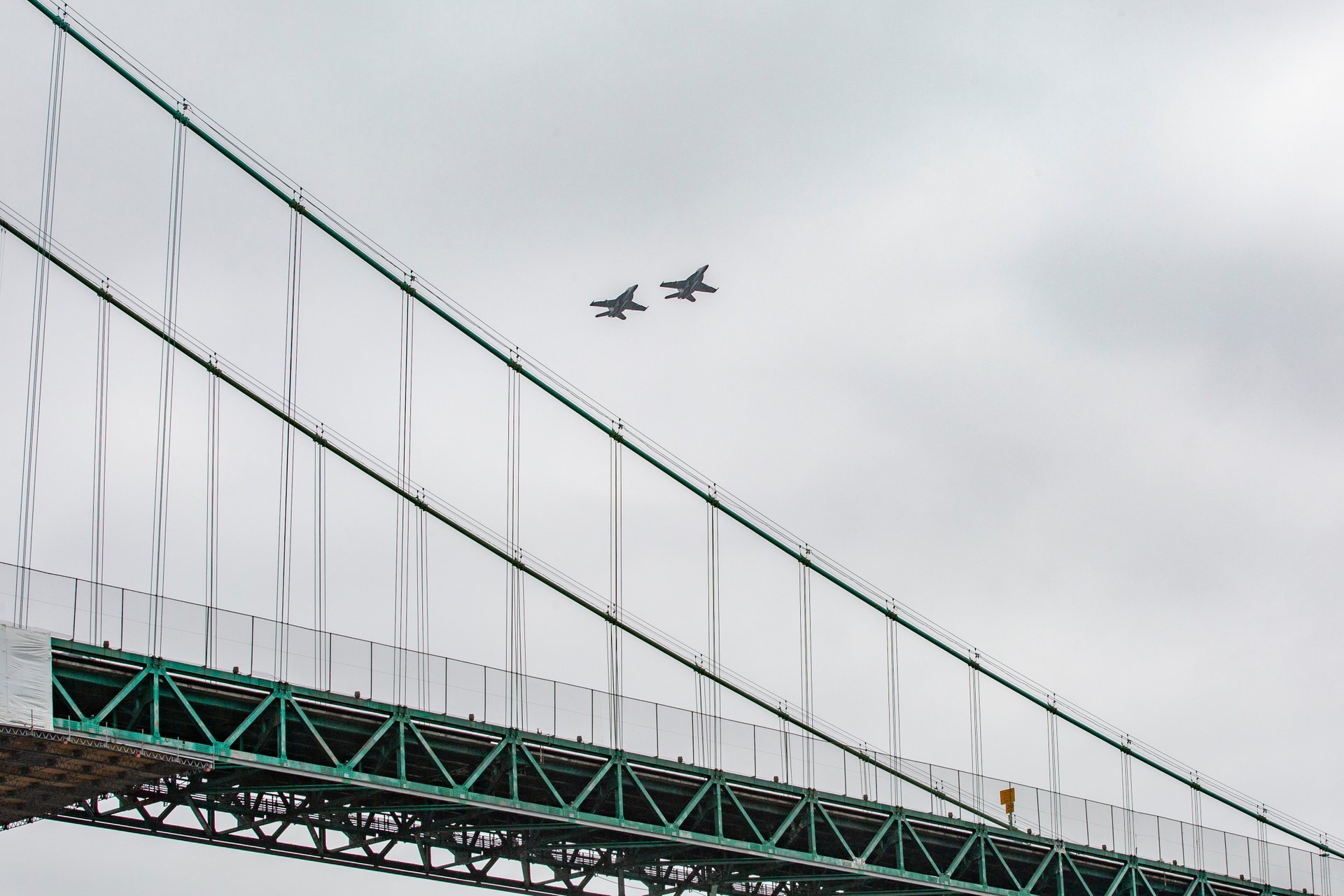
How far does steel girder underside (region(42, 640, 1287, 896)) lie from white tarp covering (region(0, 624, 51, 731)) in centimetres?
90

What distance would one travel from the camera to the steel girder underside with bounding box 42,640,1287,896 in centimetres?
5650

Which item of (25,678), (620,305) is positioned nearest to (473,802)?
(25,678)

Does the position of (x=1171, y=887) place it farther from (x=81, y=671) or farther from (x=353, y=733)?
(x=81, y=671)

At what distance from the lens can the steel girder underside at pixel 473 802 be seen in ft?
185

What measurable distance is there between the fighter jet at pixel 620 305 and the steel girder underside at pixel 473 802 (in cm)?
2592

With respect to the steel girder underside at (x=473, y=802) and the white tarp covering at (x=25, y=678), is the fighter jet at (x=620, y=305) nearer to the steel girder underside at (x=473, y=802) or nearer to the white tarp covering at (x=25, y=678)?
the steel girder underside at (x=473, y=802)

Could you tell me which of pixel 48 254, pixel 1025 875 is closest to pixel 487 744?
pixel 48 254

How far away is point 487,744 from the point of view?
6316cm

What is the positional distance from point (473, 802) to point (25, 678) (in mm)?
13846

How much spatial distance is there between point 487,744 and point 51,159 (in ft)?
76.4

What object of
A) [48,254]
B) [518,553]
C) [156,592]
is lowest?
[156,592]

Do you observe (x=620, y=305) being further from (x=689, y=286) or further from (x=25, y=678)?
(x=25, y=678)

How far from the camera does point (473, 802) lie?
2393 inches

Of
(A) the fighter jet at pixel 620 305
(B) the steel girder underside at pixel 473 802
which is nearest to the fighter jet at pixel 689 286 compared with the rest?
(A) the fighter jet at pixel 620 305
